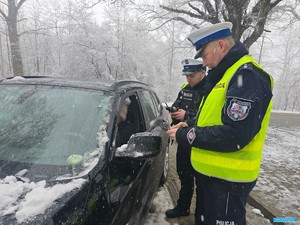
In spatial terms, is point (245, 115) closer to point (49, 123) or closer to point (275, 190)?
point (49, 123)

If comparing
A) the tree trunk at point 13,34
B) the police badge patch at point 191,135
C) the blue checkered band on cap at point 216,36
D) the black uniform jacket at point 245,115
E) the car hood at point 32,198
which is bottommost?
the car hood at point 32,198

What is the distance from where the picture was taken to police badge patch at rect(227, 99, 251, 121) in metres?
1.58

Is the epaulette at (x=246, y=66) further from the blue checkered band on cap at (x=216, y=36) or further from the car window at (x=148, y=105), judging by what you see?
the car window at (x=148, y=105)

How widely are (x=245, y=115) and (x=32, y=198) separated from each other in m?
1.31

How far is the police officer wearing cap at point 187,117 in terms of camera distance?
3.12 metres

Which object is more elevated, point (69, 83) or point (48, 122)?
point (69, 83)

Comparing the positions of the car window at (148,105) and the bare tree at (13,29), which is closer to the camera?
the car window at (148,105)

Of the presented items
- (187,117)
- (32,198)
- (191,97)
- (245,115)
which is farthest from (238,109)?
(191,97)

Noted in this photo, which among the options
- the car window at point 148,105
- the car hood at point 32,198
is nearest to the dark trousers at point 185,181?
the car window at point 148,105

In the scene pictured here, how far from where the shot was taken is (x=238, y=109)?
5.21 feet

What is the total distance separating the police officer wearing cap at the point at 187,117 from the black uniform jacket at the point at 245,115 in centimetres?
103

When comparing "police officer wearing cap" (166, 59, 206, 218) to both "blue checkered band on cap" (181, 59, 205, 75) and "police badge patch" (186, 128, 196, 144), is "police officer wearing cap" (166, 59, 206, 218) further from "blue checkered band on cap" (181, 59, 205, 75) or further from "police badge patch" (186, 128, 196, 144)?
"police badge patch" (186, 128, 196, 144)

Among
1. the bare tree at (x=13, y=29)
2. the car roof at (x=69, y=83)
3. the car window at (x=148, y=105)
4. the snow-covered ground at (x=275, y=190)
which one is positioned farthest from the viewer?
the bare tree at (x=13, y=29)

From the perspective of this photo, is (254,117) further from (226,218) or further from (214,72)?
(226,218)
